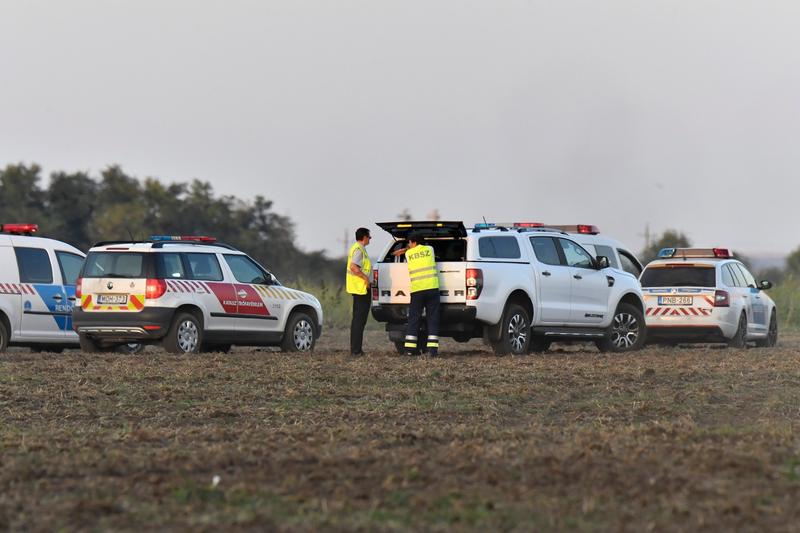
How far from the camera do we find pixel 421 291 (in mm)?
19062

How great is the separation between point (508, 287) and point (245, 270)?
4.02 m

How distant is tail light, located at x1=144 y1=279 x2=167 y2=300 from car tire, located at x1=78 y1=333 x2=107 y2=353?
4.24ft

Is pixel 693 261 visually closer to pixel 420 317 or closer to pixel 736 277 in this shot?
pixel 736 277

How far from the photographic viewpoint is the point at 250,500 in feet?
→ 24.9

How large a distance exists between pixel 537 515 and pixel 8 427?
560 centimetres

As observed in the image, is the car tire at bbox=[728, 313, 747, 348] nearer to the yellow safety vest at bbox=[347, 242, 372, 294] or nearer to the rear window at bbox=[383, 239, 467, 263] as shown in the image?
the rear window at bbox=[383, 239, 467, 263]

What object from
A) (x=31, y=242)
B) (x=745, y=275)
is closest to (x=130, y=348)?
(x=31, y=242)

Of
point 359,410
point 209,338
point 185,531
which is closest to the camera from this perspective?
point 185,531

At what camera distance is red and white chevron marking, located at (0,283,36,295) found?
19.9 m

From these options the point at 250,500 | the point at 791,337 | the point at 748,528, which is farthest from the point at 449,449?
the point at 791,337

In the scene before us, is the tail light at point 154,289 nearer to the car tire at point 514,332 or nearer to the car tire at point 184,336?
the car tire at point 184,336

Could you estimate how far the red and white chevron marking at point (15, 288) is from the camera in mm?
19891

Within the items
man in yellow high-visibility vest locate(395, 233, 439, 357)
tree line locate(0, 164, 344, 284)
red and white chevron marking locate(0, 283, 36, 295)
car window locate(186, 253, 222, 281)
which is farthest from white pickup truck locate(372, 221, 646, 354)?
tree line locate(0, 164, 344, 284)

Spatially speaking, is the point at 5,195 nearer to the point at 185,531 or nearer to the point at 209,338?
the point at 209,338
